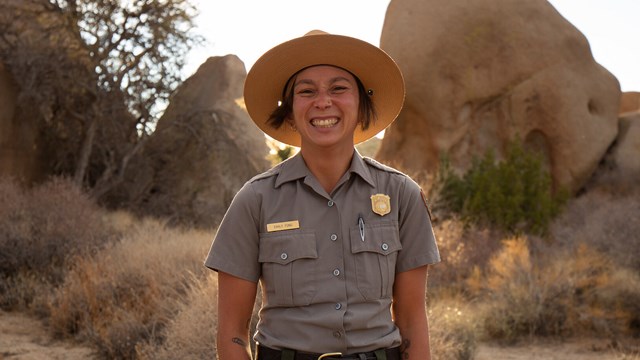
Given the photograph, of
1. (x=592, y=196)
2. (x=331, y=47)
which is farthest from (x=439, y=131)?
(x=331, y=47)

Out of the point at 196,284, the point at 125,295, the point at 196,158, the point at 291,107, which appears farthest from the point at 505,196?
the point at 291,107

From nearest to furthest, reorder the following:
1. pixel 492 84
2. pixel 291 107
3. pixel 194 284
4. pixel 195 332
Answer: pixel 291 107 < pixel 195 332 < pixel 194 284 < pixel 492 84

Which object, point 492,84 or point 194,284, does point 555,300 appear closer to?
point 194,284

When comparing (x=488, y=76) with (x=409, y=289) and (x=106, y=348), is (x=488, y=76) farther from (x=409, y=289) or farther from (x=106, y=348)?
(x=409, y=289)

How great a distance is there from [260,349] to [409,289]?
0.49 m

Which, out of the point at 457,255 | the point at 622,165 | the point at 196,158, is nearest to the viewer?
the point at 457,255

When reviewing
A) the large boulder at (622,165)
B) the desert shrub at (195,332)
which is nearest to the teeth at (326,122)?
the desert shrub at (195,332)

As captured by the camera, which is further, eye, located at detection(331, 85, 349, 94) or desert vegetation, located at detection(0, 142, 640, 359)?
desert vegetation, located at detection(0, 142, 640, 359)

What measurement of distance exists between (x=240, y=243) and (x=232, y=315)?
218 mm

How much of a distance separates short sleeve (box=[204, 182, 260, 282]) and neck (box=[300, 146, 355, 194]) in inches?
8.6

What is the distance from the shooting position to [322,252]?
2.20 metres

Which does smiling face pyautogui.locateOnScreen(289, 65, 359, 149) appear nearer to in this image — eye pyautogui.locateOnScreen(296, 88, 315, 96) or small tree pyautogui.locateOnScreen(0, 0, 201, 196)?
eye pyautogui.locateOnScreen(296, 88, 315, 96)

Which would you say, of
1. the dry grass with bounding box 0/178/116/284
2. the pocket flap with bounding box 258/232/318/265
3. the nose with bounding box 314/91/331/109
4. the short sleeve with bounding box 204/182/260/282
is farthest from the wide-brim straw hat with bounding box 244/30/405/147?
the dry grass with bounding box 0/178/116/284

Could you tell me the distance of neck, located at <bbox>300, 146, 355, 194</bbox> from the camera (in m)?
2.33
